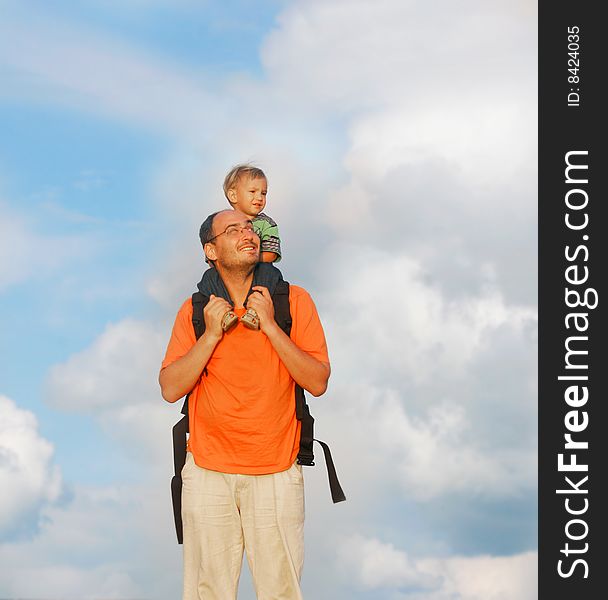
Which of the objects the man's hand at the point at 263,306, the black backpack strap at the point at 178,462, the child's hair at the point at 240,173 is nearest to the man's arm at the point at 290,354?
the man's hand at the point at 263,306

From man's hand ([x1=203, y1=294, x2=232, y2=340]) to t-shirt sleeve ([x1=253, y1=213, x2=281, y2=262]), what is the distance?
842mm

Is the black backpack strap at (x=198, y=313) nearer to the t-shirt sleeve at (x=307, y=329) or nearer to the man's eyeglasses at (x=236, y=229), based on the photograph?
the man's eyeglasses at (x=236, y=229)

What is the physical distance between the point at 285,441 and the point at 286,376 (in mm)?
462

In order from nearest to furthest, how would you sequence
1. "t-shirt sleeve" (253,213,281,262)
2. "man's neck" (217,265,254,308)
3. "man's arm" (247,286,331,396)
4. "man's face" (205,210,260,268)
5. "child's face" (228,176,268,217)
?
"man's arm" (247,286,331,396), "man's face" (205,210,260,268), "man's neck" (217,265,254,308), "t-shirt sleeve" (253,213,281,262), "child's face" (228,176,268,217)

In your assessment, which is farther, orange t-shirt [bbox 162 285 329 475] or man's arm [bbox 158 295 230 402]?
orange t-shirt [bbox 162 285 329 475]

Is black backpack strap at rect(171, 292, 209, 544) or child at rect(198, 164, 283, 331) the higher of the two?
child at rect(198, 164, 283, 331)

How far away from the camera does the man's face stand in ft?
23.7

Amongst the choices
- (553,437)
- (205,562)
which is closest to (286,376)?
(205,562)

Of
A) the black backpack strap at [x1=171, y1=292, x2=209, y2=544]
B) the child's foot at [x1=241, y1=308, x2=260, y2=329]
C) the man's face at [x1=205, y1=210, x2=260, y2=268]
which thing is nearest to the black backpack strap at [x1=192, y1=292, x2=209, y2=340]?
the black backpack strap at [x1=171, y1=292, x2=209, y2=544]

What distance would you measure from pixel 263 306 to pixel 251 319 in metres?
0.12

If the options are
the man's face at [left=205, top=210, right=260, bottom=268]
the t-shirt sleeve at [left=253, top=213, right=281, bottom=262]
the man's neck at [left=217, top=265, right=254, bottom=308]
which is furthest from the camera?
the t-shirt sleeve at [left=253, top=213, right=281, bottom=262]

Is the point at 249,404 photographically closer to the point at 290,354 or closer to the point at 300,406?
the point at 300,406

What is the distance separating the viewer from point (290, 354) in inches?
274

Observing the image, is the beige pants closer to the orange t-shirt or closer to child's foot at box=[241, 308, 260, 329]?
the orange t-shirt
